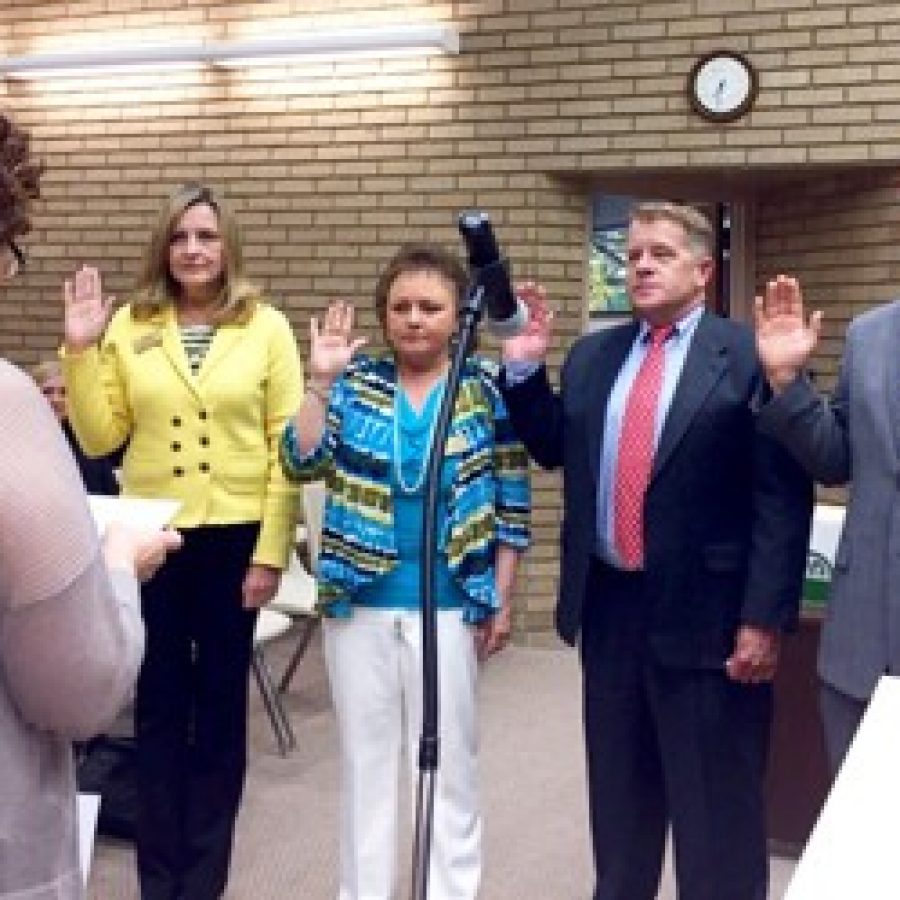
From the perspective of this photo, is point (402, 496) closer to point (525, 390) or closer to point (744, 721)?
point (525, 390)

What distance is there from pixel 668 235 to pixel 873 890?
1.79 meters

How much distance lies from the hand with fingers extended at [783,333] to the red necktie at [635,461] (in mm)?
299

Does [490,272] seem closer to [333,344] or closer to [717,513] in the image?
[333,344]

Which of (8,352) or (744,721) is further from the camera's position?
(8,352)

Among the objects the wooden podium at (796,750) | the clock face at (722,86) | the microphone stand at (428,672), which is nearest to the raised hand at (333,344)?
the microphone stand at (428,672)

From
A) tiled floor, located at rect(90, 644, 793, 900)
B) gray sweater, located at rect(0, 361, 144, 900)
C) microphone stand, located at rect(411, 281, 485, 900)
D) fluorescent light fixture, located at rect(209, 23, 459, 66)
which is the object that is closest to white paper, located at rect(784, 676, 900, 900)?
microphone stand, located at rect(411, 281, 485, 900)

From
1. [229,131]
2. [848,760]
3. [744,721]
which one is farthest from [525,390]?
[229,131]

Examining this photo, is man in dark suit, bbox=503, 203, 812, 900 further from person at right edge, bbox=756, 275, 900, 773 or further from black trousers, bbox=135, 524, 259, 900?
black trousers, bbox=135, 524, 259, 900

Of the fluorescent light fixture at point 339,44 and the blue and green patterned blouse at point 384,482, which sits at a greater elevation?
the fluorescent light fixture at point 339,44

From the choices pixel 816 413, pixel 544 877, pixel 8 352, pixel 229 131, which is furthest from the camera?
pixel 8 352

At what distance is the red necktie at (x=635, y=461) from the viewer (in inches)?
106

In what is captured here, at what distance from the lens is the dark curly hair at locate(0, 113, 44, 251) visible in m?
1.50

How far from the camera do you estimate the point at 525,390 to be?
277cm

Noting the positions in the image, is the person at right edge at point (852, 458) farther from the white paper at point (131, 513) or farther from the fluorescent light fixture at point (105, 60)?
the fluorescent light fixture at point (105, 60)
